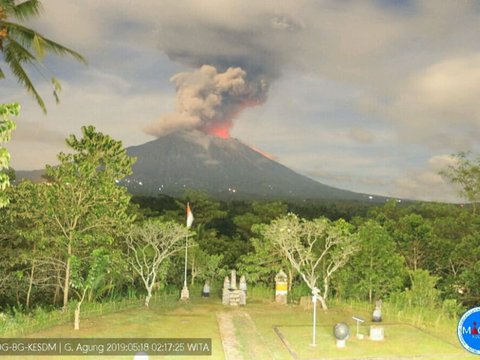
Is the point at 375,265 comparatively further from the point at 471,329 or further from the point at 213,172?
the point at 213,172

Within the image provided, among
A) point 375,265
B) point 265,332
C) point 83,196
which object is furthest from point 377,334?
point 83,196

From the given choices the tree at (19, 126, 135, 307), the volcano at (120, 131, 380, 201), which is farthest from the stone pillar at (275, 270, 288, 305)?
the volcano at (120, 131, 380, 201)

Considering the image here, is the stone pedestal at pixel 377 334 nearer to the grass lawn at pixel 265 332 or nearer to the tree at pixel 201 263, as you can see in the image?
the grass lawn at pixel 265 332

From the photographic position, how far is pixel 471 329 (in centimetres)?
933

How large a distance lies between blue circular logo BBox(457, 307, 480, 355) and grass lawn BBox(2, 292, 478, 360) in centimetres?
286

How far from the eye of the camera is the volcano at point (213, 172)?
117 meters

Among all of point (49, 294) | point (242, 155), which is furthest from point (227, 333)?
point (242, 155)

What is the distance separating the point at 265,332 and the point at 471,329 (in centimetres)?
698

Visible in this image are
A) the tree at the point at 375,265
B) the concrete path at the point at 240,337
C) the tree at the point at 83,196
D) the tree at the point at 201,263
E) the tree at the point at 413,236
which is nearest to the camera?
the concrete path at the point at 240,337

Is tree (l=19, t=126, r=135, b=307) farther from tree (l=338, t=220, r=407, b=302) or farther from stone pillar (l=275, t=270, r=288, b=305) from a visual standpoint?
Result: tree (l=338, t=220, r=407, b=302)

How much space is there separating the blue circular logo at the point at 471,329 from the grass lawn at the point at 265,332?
286cm

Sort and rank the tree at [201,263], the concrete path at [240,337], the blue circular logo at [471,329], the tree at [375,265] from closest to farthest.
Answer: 1. the blue circular logo at [471,329]
2. the concrete path at [240,337]
3. the tree at [375,265]
4. the tree at [201,263]

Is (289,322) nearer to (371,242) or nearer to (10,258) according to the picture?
(371,242)

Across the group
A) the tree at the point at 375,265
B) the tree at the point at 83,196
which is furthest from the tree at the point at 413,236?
the tree at the point at 83,196
